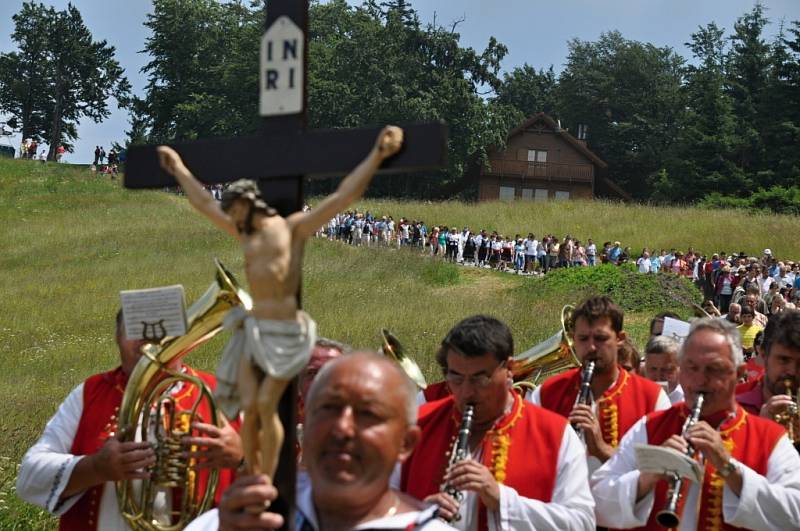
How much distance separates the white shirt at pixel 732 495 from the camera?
4855 millimetres

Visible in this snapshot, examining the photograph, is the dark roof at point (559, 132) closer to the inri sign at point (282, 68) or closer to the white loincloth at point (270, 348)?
the inri sign at point (282, 68)

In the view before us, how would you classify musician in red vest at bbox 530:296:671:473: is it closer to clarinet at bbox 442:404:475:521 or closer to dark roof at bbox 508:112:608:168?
clarinet at bbox 442:404:475:521

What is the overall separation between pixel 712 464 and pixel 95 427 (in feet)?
9.08

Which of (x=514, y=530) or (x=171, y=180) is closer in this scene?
(x=171, y=180)

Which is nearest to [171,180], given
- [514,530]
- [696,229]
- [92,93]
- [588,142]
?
[514,530]

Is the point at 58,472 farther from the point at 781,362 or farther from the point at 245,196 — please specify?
the point at 781,362

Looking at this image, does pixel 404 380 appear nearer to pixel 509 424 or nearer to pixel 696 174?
pixel 509 424

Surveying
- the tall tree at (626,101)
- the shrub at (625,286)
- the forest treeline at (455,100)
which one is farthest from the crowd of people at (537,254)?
the tall tree at (626,101)

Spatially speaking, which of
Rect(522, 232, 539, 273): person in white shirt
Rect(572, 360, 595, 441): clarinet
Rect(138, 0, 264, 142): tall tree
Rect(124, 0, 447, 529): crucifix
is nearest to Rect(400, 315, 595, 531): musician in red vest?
Rect(572, 360, 595, 441): clarinet

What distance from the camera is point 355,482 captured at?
3266 mm

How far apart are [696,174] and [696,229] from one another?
22.3m

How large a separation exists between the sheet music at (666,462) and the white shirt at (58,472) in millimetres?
2361

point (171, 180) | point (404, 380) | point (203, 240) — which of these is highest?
point (171, 180)

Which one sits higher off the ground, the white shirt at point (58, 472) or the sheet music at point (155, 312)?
the sheet music at point (155, 312)
